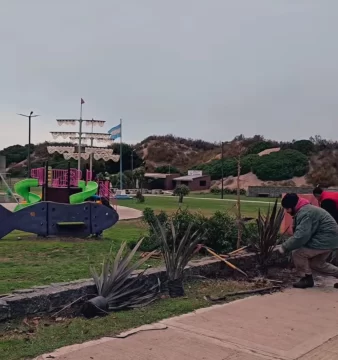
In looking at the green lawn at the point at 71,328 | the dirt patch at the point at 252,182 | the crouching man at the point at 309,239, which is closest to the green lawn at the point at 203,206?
the crouching man at the point at 309,239

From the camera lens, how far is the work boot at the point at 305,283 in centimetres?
692

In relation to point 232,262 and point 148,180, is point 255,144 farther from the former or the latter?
point 232,262

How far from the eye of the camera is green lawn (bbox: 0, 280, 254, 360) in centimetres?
407

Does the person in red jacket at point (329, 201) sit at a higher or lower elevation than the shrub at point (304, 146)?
lower

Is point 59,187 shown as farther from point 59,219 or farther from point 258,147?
point 258,147

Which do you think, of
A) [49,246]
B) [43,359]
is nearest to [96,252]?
[49,246]

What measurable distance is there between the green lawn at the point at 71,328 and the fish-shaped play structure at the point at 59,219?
746cm

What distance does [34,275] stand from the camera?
7375 mm

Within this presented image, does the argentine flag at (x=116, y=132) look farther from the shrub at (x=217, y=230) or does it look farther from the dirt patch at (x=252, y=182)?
the shrub at (x=217, y=230)

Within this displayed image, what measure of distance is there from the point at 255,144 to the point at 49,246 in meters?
81.0

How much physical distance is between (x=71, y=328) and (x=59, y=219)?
8.61 metres

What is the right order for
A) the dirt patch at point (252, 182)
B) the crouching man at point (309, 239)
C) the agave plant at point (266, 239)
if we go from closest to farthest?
the crouching man at point (309, 239) < the agave plant at point (266, 239) < the dirt patch at point (252, 182)

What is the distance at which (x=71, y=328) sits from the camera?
4629 millimetres

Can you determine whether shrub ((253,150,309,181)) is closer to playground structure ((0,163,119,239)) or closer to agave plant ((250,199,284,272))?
playground structure ((0,163,119,239))
